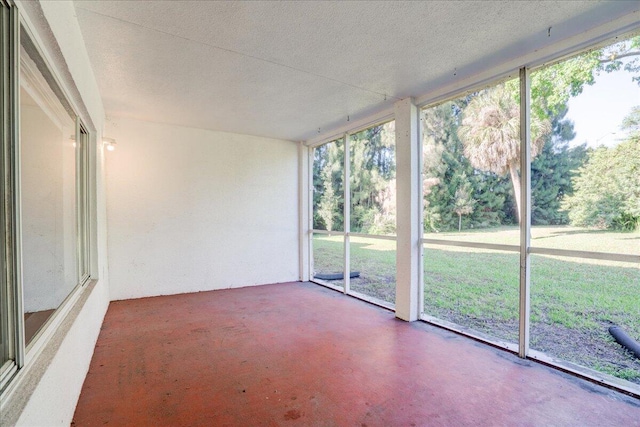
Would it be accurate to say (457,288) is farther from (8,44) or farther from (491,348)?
(8,44)

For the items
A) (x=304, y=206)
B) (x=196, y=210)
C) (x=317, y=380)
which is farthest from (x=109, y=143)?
(x=317, y=380)

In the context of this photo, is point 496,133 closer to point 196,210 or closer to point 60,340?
point 60,340

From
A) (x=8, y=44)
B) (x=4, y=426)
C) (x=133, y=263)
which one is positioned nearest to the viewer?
(x=4, y=426)

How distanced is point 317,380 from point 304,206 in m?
3.87

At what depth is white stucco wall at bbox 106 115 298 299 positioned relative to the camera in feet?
14.9

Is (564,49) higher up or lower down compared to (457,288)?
higher up

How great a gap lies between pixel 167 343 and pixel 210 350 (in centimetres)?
52

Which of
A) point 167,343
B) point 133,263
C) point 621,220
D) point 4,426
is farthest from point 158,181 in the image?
point 621,220

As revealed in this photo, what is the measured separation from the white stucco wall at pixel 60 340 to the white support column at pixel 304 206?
356cm

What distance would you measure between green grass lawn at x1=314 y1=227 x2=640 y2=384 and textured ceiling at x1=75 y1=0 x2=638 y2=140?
1670 millimetres

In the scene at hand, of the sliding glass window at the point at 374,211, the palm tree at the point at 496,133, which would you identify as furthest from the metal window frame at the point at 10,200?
the sliding glass window at the point at 374,211

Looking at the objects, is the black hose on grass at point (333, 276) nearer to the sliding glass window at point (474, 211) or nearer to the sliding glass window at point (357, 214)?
the sliding glass window at point (357, 214)

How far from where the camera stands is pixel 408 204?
12.3 feet

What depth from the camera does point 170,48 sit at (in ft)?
8.47
